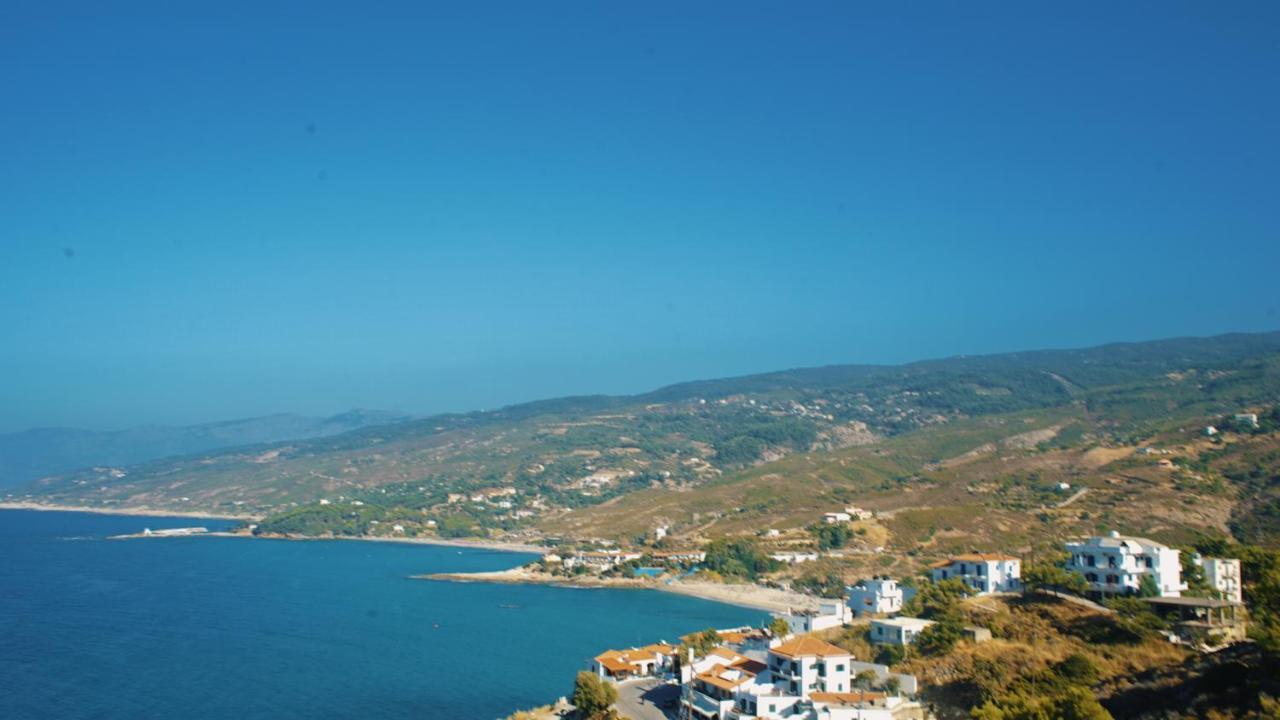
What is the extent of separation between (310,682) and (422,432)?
520ft

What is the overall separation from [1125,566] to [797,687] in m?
10.4

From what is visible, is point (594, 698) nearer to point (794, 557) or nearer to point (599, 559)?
point (794, 557)

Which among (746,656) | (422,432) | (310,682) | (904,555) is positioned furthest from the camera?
(422,432)

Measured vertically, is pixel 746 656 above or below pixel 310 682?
above

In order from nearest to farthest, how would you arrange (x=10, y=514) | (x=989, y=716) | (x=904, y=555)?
1. (x=989, y=716)
2. (x=904, y=555)
3. (x=10, y=514)

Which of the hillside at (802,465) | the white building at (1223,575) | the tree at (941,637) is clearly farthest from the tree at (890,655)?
the hillside at (802,465)

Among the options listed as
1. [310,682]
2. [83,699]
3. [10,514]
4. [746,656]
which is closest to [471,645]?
[310,682]

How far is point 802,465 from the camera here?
106 m

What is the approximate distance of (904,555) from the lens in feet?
201

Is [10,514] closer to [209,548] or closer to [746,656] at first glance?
[209,548]

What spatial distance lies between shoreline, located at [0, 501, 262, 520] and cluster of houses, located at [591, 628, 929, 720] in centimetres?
10736

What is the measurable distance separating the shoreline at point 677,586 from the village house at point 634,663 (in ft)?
64.4

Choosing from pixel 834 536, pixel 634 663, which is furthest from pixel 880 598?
pixel 834 536

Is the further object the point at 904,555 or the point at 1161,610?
the point at 904,555
